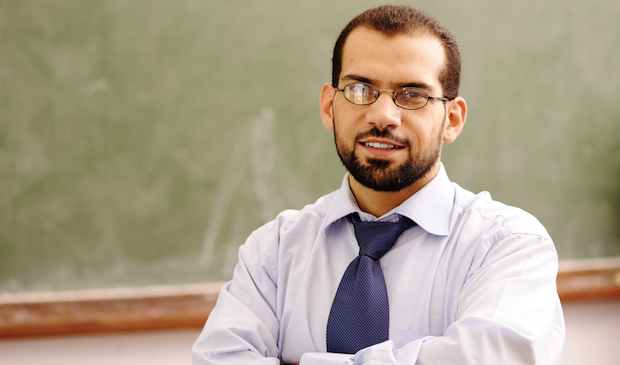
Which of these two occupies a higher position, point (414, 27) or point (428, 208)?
point (414, 27)

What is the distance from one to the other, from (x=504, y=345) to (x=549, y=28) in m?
1.62

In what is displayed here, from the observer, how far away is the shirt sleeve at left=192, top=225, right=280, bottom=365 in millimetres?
1140

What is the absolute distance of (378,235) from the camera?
47.3 inches

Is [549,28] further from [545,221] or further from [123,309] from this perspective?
[123,309]

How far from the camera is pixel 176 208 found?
5.97ft

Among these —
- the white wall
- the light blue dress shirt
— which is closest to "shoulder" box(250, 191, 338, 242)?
the light blue dress shirt

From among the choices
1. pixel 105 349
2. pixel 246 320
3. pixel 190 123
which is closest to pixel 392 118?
pixel 246 320

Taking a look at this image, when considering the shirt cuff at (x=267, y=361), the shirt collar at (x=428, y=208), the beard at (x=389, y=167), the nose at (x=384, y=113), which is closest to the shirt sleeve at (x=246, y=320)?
the shirt cuff at (x=267, y=361)

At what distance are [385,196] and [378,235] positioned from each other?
0.12 metres

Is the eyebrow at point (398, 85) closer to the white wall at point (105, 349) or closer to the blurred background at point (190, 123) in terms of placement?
the blurred background at point (190, 123)

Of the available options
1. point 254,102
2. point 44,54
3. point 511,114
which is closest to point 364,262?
point 254,102

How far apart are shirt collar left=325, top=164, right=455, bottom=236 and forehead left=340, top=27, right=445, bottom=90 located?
265 mm

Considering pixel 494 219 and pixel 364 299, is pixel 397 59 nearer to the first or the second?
pixel 494 219

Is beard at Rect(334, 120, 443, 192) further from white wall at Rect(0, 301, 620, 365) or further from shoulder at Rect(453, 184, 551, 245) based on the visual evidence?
white wall at Rect(0, 301, 620, 365)
